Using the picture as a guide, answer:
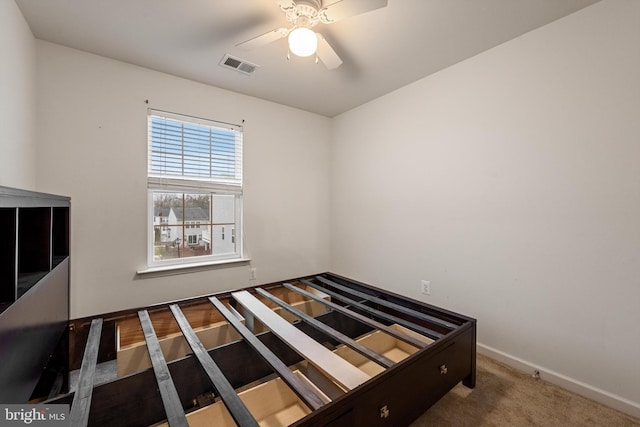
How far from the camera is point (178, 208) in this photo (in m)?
2.85

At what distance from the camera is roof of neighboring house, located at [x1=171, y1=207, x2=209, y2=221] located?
2850 millimetres

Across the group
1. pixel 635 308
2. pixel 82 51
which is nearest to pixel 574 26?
pixel 635 308

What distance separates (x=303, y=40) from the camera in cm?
166

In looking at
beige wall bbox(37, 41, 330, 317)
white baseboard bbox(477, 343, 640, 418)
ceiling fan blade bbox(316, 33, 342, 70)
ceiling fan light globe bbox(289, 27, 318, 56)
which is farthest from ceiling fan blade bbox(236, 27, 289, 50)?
white baseboard bbox(477, 343, 640, 418)

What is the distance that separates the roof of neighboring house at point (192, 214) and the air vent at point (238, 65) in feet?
4.77

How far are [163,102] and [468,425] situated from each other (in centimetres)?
340

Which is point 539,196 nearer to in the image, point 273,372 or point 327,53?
point 327,53

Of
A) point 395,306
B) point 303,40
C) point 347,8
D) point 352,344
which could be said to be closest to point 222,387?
point 352,344

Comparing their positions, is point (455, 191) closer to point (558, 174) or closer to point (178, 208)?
point (558, 174)

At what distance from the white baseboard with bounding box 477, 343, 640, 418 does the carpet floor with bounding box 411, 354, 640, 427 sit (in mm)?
38

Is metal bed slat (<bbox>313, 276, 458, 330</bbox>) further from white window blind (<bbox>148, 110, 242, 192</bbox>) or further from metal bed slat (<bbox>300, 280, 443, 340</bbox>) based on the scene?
white window blind (<bbox>148, 110, 242, 192</bbox>)

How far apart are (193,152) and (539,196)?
3.08 meters

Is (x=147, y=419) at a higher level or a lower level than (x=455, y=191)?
lower

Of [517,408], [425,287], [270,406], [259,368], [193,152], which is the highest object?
[193,152]
